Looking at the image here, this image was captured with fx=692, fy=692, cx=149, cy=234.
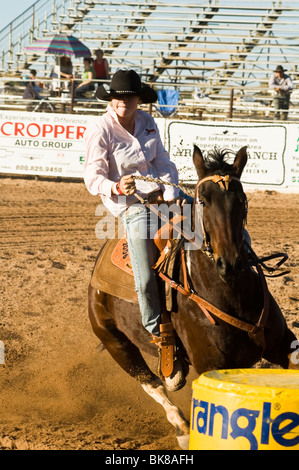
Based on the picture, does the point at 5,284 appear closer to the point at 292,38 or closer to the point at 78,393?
the point at 78,393

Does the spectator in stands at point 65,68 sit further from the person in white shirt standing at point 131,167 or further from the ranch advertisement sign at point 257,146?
the person in white shirt standing at point 131,167

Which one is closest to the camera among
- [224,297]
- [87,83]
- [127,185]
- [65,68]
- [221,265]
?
[221,265]

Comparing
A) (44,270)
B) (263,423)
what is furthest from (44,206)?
(263,423)

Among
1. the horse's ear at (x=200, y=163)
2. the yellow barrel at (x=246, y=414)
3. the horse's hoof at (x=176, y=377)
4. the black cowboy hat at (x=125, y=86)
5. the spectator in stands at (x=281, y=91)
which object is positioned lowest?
the horse's hoof at (x=176, y=377)

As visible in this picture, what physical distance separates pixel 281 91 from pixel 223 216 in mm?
14663

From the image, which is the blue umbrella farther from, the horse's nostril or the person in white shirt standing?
the horse's nostril

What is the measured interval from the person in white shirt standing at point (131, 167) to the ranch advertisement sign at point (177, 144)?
364 inches

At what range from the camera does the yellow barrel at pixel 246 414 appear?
10.8 feet

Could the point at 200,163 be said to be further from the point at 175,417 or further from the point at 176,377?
the point at 175,417

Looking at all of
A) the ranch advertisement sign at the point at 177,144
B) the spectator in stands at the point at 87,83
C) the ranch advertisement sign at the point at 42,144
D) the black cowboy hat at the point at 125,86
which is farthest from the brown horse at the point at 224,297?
the spectator in stands at the point at 87,83

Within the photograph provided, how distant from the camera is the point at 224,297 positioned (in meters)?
4.07

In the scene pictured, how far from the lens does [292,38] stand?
2438 cm

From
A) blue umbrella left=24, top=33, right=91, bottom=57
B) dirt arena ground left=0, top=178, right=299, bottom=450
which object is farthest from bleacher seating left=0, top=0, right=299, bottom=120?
dirt arena ground left=0, top=178, right=299, bottom=450

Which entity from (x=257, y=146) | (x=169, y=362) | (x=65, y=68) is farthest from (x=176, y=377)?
(x=65, y=68)
